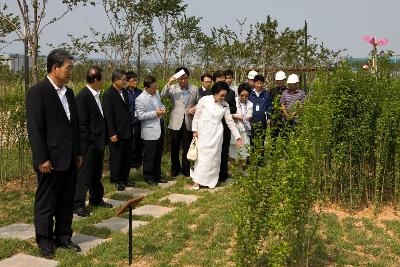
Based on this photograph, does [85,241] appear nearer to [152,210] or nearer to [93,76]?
[152,210]

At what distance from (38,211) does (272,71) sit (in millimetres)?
11039

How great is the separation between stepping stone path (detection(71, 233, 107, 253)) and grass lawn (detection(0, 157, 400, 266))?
0.10 metres

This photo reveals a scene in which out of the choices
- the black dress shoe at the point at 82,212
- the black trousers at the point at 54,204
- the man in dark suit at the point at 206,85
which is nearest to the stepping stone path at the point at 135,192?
the black dress shoe at the point at 82,212

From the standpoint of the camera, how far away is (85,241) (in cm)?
464

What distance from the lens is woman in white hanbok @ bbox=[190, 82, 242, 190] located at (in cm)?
674

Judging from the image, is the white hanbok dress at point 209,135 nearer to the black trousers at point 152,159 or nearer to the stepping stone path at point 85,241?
the black trousers at point 152,159

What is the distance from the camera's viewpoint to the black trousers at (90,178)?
18.0ft

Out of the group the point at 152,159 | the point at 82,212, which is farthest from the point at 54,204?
the point at 152,159

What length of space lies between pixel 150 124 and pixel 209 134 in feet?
3.10

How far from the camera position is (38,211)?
420 centimetres

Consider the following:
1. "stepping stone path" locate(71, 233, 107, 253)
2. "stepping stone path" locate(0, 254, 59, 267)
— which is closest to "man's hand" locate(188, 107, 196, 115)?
"stepping stone path" locate(71, 233, 107, 253)

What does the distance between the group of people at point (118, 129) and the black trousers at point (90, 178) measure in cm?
1

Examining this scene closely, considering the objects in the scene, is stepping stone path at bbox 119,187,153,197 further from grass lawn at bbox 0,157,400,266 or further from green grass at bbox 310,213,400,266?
green grass at bbox 310,213,400,266

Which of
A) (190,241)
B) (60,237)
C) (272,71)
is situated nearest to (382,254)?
(190,241)
